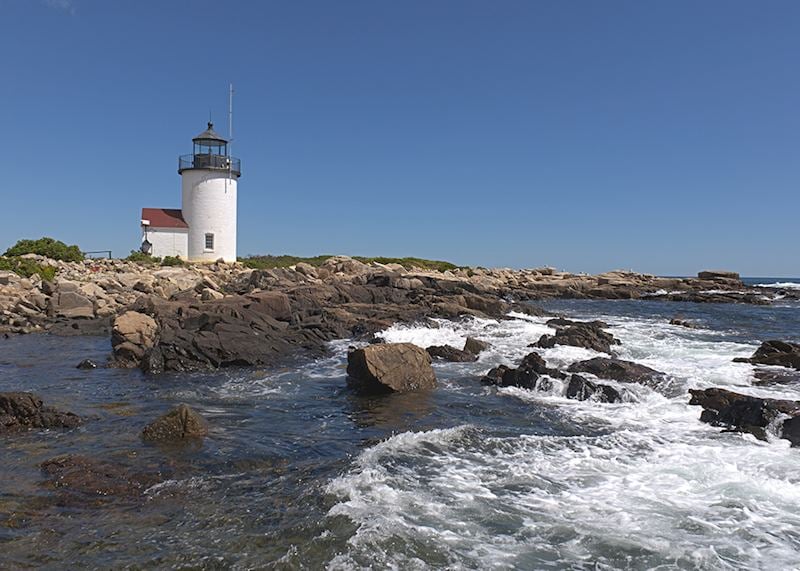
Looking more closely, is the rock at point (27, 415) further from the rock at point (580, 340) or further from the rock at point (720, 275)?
the rock at point (720, 275)

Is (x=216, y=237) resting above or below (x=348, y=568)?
above

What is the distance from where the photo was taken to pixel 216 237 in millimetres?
39281

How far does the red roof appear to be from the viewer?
3884 cm

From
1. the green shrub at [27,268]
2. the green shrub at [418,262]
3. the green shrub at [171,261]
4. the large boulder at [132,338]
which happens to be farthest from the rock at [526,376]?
the green shrub at [418,262]

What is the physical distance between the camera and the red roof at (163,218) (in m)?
38.8

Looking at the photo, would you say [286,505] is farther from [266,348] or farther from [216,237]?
[216,237]

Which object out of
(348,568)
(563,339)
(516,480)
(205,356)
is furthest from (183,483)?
(563,339)

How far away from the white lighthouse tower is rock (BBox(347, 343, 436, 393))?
2925cm

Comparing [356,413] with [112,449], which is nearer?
[112,449]

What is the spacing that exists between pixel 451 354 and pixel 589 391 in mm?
4947

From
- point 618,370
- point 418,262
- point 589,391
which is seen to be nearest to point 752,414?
point 589,391

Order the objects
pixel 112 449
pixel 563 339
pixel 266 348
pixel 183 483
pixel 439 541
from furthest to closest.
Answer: pixel 563 339, pixel 266 348, pixel 112 449, pixel 183 483, pixel 439 541

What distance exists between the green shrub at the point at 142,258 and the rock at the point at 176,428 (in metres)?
29.9

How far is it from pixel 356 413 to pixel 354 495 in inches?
146
